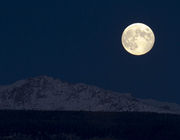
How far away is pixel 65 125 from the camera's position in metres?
199

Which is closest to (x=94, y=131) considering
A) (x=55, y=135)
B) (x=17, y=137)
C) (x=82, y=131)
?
(x=82, y=131)

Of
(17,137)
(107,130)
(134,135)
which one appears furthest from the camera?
(107,130)

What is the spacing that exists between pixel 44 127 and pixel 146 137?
31.2m

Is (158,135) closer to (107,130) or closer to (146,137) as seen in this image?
(146,137)

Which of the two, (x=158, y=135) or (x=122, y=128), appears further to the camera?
(x=122, y=128)

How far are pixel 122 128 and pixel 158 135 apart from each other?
16.1 meters

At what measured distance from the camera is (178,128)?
198 metres

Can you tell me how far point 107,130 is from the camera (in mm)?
193875

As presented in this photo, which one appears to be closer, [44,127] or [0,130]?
[0,130]

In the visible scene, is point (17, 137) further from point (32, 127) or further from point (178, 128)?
point (178, 128)

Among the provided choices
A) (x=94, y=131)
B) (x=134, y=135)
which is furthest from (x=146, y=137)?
(x=94, y=131)

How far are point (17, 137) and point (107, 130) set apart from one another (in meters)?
34.6

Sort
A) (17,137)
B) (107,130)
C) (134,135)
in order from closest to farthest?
(17,137)
(134,135)
(107,130)

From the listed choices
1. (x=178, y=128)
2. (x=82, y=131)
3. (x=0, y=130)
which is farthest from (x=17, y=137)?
(x=178, y=128)
